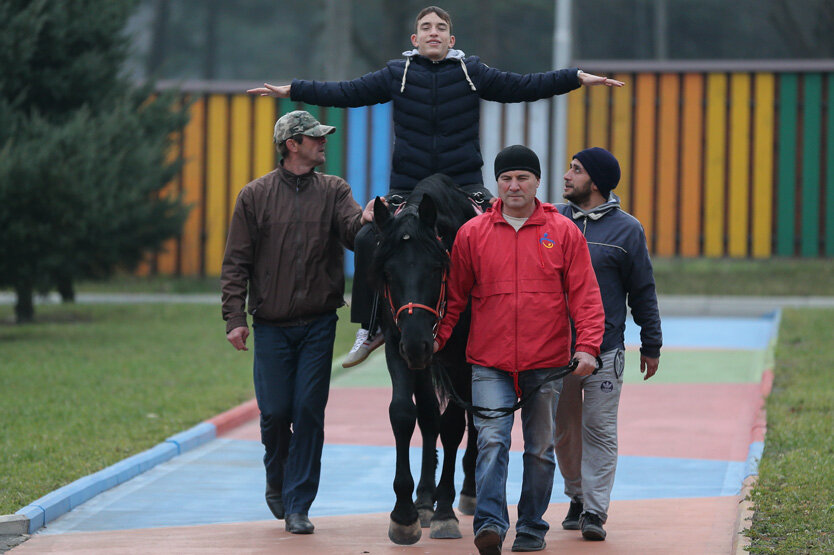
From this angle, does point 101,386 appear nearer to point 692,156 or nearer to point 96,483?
point 96,483

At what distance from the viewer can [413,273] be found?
6207 mm

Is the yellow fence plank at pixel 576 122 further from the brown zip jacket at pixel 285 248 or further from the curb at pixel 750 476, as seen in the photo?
the brown zip jacket at pixel 285 248

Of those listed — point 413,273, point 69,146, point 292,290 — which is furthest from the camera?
point 69,146

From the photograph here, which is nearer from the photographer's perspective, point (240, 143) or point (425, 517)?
point (425, 517)

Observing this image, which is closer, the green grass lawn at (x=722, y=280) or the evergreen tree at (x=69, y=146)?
the evergreen tree at (x=69, y=146)

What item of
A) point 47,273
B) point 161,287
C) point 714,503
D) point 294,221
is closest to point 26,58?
point 47,273

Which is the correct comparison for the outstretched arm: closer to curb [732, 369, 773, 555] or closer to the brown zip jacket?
the brown zip jacket

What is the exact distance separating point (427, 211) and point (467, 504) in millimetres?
2033

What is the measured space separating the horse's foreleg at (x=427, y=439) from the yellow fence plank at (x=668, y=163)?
1686cm

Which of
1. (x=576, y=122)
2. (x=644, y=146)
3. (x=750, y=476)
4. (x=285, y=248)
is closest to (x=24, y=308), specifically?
(x=576, y=122)

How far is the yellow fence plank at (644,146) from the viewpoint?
76.4ft

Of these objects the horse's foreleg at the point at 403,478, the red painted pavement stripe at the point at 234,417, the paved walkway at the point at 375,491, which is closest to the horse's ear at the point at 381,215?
the horse's foreleg at the point at 403,478

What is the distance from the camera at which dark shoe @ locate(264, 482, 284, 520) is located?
7.24 metres

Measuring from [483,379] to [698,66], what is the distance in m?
18.0
